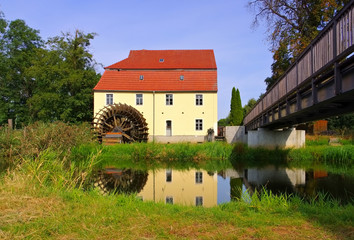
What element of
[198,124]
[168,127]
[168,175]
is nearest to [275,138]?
[168,175]

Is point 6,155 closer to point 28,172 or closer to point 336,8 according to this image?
point 28,172

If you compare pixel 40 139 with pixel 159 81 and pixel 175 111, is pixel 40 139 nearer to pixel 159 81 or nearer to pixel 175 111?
pixel 175 111

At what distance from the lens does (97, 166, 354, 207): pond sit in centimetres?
794

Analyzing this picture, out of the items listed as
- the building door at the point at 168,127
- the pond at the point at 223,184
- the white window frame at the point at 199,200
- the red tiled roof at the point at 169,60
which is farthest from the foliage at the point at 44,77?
the white window frame at the point at 199,200

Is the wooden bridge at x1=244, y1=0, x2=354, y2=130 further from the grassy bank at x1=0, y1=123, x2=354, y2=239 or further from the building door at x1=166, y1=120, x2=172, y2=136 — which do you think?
the building door at x1=166, y1=120, x2=172, y2=136

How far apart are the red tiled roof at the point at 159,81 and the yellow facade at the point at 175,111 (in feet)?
1.61

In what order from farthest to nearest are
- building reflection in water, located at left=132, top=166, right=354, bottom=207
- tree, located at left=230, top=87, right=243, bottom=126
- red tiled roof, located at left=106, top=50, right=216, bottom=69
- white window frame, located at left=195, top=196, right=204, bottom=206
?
tree, located at left=230, top=87, right=243, bottom=126 < red tiled roof, located at left=106, top=50, right=216, bottom=69 < building reflection in water, located at left=132, top=166, right=354, bottom=207 < white window frame, located at left=195, top=196, right=204, bottom=206

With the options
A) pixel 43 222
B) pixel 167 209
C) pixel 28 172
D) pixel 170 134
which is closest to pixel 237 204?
pixel 167 209

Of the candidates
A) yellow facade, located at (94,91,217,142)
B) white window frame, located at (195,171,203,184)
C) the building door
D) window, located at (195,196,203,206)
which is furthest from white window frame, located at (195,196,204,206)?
the building door

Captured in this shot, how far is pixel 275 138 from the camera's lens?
17547 mm

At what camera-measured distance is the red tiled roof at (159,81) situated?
27922 millimetres

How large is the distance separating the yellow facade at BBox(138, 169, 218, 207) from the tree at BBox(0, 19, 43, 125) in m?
25.2

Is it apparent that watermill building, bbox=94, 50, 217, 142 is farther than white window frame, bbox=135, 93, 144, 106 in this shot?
No

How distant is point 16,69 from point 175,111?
1889 centimetres
